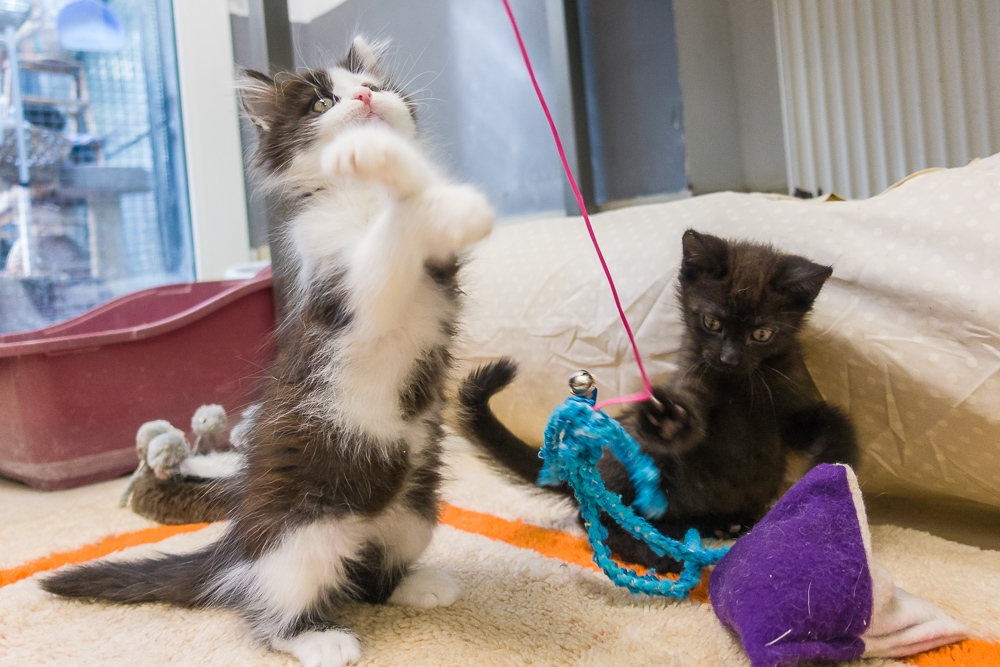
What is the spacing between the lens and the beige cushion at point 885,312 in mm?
1087

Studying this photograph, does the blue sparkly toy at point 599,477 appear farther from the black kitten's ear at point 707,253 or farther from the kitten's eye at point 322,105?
the kitten's eye at point 322,105

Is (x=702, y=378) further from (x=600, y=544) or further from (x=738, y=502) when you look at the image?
(x=600, y=544)

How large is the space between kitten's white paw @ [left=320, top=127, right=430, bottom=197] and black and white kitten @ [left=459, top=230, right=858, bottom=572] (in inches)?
19.2

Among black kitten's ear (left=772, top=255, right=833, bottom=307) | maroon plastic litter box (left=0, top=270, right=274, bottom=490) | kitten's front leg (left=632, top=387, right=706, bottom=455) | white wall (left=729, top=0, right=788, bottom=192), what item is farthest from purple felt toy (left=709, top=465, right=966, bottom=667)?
white wall (left=729, top=0, right=788, bottom=192)

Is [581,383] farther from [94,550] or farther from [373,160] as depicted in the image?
[94,550]

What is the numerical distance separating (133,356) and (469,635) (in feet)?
5.28

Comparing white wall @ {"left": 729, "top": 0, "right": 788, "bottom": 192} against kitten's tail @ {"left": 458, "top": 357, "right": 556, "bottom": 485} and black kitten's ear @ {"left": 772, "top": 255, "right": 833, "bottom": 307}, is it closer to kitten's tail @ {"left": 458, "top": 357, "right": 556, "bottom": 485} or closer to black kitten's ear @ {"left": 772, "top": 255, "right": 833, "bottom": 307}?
black kitten's ear @ {"left": 772, "top": 255, "right": 833, "bottom": 307}

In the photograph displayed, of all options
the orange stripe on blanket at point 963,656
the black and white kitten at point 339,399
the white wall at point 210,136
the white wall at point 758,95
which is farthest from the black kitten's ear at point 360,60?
the white wall at point 210,136

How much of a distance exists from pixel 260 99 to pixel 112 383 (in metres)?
1.34

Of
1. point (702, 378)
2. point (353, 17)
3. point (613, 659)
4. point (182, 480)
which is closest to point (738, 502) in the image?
point (702, 378)

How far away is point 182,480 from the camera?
167 cm

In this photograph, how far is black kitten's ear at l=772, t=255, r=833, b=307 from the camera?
3.43 ft

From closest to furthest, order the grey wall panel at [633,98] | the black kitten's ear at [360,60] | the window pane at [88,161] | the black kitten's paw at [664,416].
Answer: the black kitten's paw at [664,416]
the black kitten's ear at [360,60]
the grey wall panel at [633,98]
the window pane at [88,161]

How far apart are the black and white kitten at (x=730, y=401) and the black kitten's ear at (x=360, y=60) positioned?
2.00 ft
